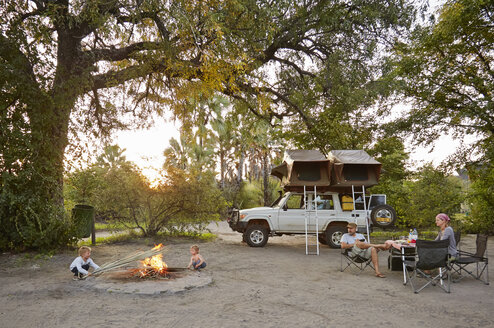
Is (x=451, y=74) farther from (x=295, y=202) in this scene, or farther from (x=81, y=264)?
(x=81, y=264)

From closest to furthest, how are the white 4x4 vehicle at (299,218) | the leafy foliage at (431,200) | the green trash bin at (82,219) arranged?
the green trash bin at (82,219), the white 4x4 vehicle at (299,218), the leafy foliage at (431,200)

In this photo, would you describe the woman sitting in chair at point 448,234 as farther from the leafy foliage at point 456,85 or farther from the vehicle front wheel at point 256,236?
the leafy foliage at point 456,85

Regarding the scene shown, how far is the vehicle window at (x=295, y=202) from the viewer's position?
42.3 feet

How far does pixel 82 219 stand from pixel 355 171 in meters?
8.69

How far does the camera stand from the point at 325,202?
506 inches

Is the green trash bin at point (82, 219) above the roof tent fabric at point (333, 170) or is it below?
below

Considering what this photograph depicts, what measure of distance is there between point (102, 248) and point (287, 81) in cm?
951

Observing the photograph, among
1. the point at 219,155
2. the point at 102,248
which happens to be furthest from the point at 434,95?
the point at 219,155

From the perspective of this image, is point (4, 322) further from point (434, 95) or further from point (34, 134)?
point (434, 95)

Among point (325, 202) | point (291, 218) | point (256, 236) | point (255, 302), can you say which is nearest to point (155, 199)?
point (256, 236)

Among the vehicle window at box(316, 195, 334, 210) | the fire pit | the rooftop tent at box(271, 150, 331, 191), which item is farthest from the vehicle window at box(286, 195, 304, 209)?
the fire pit

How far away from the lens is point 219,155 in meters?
38.1

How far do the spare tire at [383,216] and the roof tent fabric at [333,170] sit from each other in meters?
0.83

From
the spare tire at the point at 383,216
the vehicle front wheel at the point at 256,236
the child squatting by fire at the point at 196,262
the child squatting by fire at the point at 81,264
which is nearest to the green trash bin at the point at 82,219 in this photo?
the child squatting by fire at the point at 81,264
